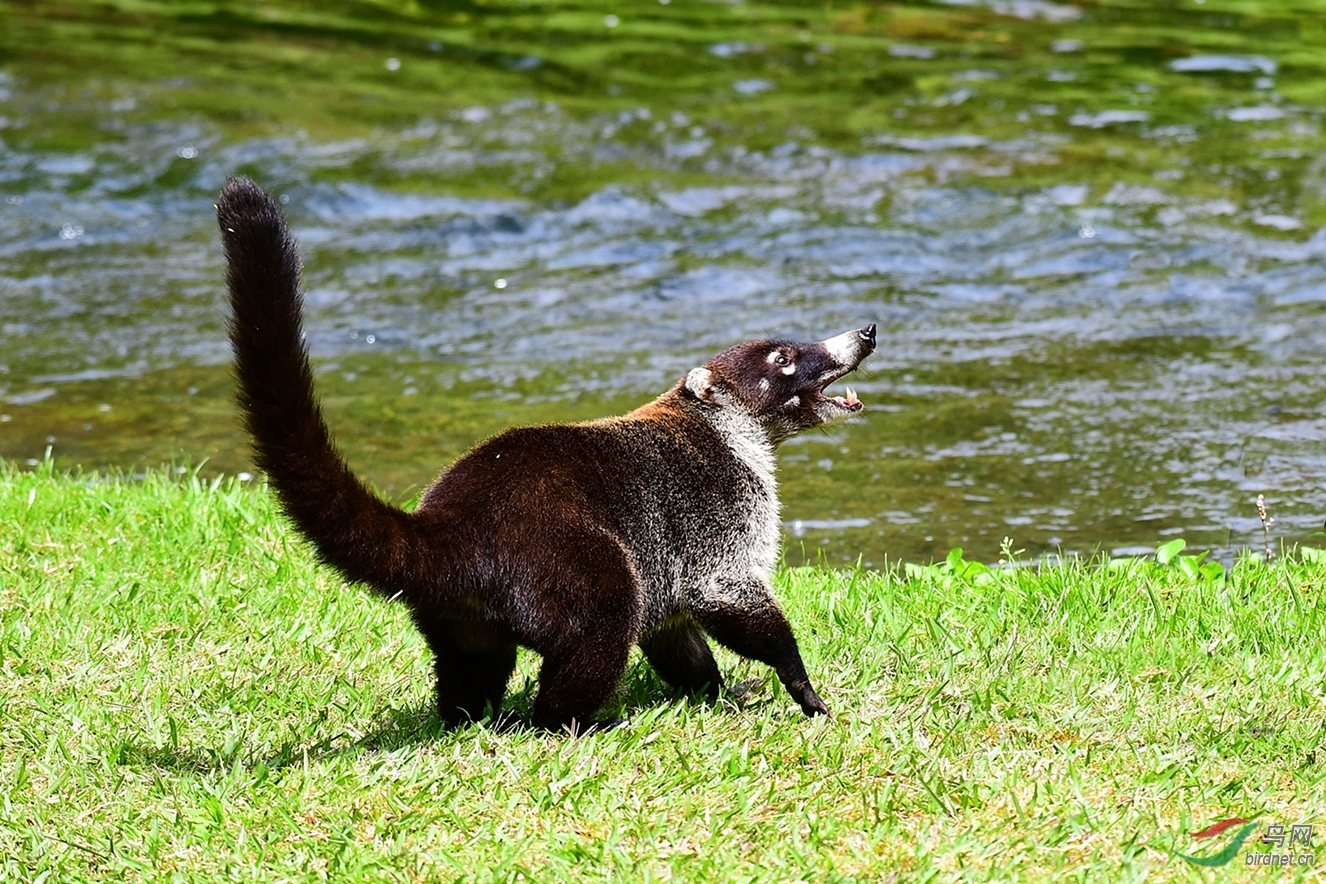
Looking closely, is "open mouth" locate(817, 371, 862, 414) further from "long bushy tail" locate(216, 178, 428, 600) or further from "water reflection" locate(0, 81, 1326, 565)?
"water reflection" locate(0, 81, 1326, 565)

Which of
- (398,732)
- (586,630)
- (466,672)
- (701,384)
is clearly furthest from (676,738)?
(701,384)

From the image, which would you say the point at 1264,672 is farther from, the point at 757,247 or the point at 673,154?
the point at 673,154

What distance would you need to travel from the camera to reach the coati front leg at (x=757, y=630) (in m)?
4.73

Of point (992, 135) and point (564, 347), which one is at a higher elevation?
point (992, 135)

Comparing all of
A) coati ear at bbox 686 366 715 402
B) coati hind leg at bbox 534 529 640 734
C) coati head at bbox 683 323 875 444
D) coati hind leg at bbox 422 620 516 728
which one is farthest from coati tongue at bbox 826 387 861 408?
coati hind leg at bbox 422 620 516 728

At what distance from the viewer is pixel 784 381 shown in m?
5.35

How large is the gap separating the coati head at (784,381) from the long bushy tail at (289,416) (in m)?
1.38

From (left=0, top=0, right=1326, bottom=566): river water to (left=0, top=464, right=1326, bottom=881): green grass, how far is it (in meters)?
1.35

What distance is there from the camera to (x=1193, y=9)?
17.3 metres

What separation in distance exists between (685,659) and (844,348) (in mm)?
1169

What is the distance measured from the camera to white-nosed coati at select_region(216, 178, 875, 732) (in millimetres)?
4094

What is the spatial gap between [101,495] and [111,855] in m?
3.11

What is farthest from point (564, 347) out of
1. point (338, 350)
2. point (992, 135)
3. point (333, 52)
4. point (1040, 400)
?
point (333, 52)

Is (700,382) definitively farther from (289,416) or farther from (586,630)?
(289,416)
